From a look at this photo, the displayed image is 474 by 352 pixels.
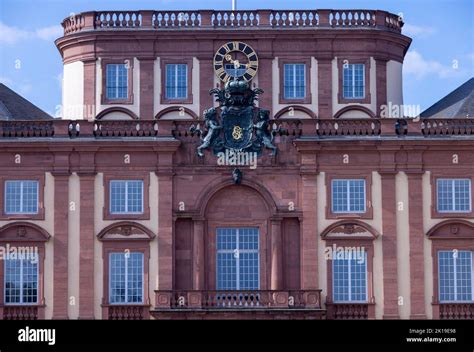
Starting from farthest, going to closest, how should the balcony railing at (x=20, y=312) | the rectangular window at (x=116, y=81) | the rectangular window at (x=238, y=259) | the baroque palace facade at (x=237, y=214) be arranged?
1. the rectangular window at (x=116, y=81)
2. the rectangular window at (x=238, y=259)
3. the baroque palace facade at (x=237, y=214)
4. the balcony railing at (x=20, y=312)

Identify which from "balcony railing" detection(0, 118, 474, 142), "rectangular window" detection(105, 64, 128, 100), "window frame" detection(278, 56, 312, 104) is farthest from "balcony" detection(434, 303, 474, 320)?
"rectangular window" detection(105, 64, 128, 100)

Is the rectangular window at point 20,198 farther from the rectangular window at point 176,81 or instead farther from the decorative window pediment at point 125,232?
the rectangular window at point 176,81

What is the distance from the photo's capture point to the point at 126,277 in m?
80.2

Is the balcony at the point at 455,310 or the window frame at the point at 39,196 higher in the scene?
the window frame at the point at 39,196

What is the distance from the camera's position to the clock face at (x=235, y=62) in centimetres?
8669

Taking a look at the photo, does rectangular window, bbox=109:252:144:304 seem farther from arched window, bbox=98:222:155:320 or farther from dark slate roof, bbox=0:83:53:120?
dark slate roof, bbox=0:83:53:120

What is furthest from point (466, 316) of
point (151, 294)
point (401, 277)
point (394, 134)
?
point (151, 294)

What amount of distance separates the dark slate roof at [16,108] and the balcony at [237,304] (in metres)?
13.9

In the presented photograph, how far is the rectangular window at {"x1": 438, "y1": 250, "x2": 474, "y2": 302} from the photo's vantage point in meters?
80.2

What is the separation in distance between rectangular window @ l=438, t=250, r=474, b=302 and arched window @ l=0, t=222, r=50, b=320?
690 inches

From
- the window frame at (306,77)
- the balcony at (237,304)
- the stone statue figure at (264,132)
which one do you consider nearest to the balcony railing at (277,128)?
the stone statue figure at (264,132)

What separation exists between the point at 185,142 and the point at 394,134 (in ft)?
30.8
